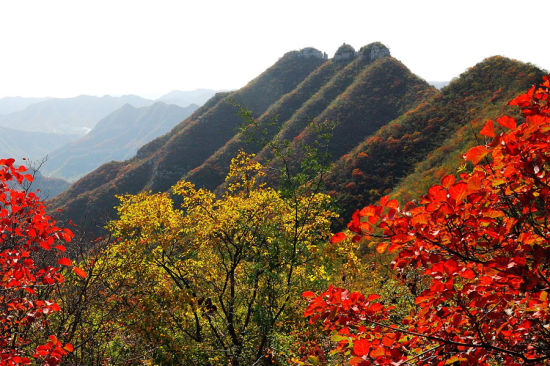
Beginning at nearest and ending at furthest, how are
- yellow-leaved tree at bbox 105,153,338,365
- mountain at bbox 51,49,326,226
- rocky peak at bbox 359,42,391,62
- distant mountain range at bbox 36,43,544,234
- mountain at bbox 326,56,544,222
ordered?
1. yellow-leaved tree at bbox 105,153,338,365
2. mountain at bbox 326,56,544,222
3. distant mountain range at bbox 36,43,544,234
4. mountain at bbox 51,49,326,226
5. rocky peak at bbox 359,42,391,62

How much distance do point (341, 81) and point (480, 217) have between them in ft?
238

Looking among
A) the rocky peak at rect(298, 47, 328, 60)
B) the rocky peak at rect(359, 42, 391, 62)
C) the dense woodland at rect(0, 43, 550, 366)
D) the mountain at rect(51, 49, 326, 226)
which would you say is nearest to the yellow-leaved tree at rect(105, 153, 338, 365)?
the dense woodland at rect(0, 43, 550, 366)

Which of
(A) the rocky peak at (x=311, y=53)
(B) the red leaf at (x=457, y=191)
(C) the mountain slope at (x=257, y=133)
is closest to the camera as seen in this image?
(B) the red leaf at (x=457, y=191)

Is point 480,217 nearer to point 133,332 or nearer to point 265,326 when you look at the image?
point 265,326

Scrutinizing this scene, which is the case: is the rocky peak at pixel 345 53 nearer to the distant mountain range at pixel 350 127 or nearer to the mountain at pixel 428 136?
the distant mountain range at pixel 350 127

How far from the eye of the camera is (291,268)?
22.9ft

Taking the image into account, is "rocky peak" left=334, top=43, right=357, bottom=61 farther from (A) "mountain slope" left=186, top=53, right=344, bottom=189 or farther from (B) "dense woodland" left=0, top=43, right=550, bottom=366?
(B) "dense woodland" left=0, top=43, right=550, bottom=366

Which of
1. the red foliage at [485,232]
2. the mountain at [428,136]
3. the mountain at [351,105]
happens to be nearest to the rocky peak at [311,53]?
the mountain at [351,105]

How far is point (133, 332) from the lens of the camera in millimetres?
7848

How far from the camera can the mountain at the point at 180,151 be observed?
64.1m

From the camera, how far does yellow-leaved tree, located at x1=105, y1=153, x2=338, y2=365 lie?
7.62 m

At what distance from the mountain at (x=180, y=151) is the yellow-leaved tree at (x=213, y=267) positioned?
164 ft

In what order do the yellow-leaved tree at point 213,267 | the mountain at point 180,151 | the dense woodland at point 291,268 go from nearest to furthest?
the dense woodland at point 291,268
the yellow-leaved tree at point 213,267
the mountain at point 180,151

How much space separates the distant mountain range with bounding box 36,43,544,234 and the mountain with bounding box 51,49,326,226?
0.27 meters
